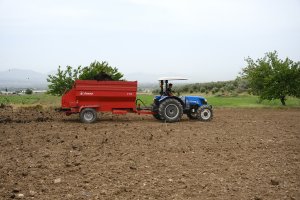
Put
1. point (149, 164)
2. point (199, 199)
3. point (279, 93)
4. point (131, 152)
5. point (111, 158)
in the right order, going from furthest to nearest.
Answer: point (279, 93), point (131, 152), point (111, 158), point (149, 164), point (199, 199)

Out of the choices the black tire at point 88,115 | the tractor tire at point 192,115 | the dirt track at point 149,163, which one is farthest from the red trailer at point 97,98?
the tractor tire at point 192,115

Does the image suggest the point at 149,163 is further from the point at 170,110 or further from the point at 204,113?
the point at 204,113

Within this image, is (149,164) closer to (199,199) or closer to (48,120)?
(199,199)

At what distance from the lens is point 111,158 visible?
9.18 meters

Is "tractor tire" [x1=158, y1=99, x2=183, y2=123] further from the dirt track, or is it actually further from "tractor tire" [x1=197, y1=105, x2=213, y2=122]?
the dirt track

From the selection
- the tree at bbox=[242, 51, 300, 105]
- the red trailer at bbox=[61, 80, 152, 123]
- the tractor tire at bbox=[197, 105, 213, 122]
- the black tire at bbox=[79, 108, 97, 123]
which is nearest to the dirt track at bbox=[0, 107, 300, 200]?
the black tire at bbox=[79, 108, 97, 123]

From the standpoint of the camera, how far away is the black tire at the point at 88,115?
51.6ft

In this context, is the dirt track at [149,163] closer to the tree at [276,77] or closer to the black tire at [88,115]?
the black tire at [88,115]

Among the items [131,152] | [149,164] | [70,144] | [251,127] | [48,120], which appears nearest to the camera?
[149,164]

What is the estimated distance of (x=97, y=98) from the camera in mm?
15750

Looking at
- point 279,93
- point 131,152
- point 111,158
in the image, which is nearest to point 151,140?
point 131,152

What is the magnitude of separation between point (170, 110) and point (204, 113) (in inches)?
64.1

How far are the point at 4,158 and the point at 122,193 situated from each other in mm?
3813

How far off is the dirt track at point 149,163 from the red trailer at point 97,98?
1678mm
